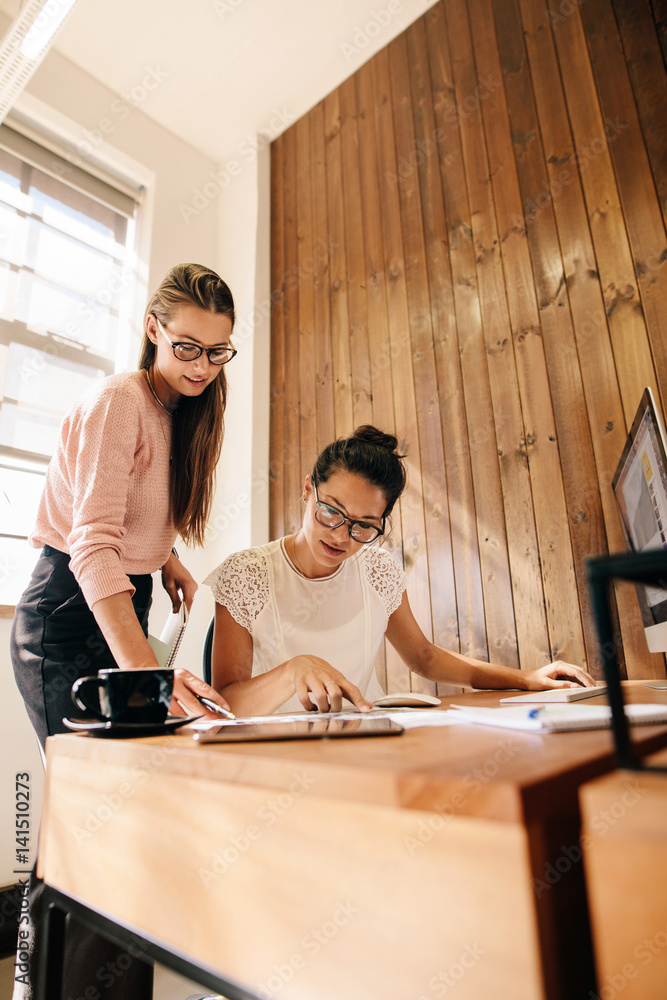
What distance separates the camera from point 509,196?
213cm

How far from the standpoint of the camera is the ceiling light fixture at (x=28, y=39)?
1.63m

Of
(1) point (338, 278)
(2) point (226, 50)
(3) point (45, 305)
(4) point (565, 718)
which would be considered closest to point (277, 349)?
(1) point (338, 278)

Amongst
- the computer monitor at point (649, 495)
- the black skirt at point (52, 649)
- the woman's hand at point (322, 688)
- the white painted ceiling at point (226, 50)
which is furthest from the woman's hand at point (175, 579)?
the white painted ceiling at point (226, 50)

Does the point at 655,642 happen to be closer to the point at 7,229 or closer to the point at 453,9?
the point at 453,9

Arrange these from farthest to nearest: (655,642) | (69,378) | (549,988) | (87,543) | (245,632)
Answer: (69,378)
(245,632)
(655,642)
(87,543)
(549,988)

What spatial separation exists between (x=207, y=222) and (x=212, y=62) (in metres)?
0.72

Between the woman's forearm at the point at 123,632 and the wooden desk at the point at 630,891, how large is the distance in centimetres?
70

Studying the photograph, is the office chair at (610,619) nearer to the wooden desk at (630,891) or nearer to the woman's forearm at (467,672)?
the wooden desk at (630,891)

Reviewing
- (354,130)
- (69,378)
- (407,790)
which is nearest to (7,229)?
(69,378)

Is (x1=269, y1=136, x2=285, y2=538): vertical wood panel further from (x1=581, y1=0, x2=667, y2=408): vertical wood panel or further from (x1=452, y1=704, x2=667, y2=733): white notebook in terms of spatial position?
(x1=452, y1=704, x2=667, y2=733): white notebook

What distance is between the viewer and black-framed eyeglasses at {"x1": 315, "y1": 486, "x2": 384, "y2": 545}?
1.32 m

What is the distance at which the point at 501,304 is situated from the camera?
6.87ft

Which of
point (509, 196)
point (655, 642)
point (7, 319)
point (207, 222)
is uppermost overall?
point (207, 222)

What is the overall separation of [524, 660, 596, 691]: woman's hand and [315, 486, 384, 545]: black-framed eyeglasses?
0.46 m
